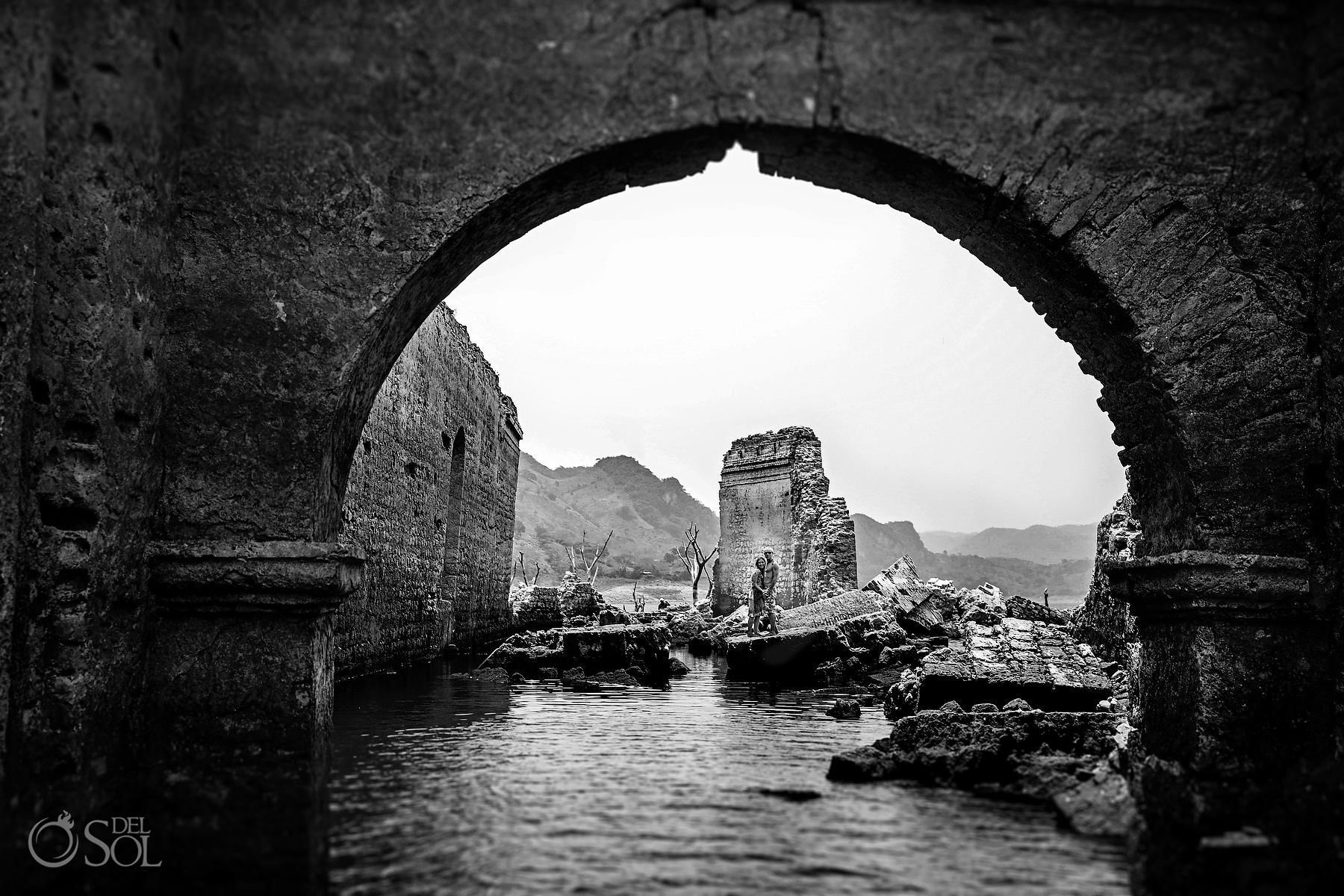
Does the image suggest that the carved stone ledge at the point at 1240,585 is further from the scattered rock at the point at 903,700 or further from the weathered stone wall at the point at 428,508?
the weathered stone wall at the point at 428,508

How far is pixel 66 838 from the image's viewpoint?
2500mm

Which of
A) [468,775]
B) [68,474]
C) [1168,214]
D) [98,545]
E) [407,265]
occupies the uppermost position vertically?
[1168,214]

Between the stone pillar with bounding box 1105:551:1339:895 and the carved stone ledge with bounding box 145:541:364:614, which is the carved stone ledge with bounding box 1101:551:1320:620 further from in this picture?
the carved stone ledge with bounding box 145:541:364:614

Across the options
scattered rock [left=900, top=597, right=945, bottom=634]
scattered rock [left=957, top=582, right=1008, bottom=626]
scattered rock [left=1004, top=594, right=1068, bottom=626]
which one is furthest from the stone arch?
scattered rock [left=900, top=597, right=945, bottom=634]

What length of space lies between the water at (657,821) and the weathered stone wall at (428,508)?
2.41 m

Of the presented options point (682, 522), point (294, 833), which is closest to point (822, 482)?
point (294, 833)

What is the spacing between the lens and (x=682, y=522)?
7988 centimetres

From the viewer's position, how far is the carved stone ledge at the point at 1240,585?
10.0 ft

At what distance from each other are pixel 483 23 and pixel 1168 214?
8.81 ft

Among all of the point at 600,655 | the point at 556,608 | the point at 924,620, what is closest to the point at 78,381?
the point at 600,655

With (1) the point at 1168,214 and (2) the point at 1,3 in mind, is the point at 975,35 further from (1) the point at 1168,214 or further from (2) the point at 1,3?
(2) the point at 1,3

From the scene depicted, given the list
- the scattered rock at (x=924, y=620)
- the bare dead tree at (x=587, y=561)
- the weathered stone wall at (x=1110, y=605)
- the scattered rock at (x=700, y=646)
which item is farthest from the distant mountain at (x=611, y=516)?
the weathered stone wall at (x=1110, y=605)

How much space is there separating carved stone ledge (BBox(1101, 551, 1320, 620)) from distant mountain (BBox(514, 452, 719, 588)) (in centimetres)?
4490

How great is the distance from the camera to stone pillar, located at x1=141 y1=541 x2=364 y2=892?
285 centimetres
